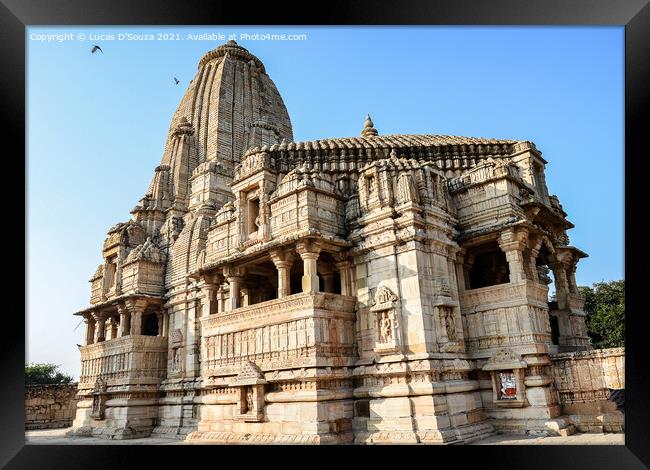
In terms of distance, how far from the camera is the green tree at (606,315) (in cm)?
2639

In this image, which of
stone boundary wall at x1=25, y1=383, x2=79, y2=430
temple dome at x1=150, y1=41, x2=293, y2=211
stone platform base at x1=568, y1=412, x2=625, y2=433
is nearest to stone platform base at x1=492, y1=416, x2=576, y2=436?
stone platform base at x1=568, y1=412, x2=625, y2=433

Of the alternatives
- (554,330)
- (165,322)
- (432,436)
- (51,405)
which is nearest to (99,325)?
(165,322)

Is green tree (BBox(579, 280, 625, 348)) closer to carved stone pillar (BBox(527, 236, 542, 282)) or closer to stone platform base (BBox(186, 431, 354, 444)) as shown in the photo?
carved stone pillar (BBox(527, 236, 542, 282))

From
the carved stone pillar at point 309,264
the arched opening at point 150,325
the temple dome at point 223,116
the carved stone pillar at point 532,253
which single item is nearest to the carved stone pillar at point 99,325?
the arched opening at point 150,325

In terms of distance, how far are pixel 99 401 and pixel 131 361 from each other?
8.16 ft

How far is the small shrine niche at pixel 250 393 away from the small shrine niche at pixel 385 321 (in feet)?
11.0

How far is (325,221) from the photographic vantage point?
14.8m

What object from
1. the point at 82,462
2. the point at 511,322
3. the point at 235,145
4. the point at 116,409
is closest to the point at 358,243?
the point at 511,322

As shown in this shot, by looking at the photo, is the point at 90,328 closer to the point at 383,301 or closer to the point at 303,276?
the point at 303,276

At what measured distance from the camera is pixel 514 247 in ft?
46.0

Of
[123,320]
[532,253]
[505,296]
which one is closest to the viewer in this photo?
[505,296]

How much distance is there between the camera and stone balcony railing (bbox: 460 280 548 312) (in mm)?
13383

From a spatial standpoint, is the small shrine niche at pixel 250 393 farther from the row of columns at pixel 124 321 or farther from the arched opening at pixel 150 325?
the arched opening at pixel 150 325
